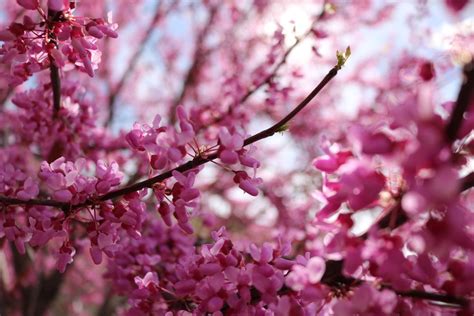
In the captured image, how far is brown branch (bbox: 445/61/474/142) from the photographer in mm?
957

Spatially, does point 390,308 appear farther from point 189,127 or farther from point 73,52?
point 73,52

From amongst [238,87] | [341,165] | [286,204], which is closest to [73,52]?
[341,165]

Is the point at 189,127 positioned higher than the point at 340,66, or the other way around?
the point at 340,66

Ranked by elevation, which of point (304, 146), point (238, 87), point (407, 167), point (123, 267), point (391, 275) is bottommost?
point (304, 146)

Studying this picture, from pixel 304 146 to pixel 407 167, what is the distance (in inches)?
323

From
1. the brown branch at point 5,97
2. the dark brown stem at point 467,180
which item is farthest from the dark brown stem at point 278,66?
the brown branch at point 5,97

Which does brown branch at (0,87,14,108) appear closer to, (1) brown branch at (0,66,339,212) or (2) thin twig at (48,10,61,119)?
(2) thin twig at (48,10,61,119)

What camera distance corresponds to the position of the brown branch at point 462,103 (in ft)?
3.14

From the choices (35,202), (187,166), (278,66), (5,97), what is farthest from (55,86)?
(5,97)

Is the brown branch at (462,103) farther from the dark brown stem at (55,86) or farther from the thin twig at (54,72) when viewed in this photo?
the dark brown stem at (55,86)

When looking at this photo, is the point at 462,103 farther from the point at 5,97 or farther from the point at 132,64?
the point at 132,64

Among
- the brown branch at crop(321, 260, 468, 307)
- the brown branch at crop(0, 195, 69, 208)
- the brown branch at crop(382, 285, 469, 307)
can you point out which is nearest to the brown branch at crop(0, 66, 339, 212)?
the brown branch at crop(0, 195, 69, 208)

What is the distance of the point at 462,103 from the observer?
96cm

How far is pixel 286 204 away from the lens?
7.01 m
